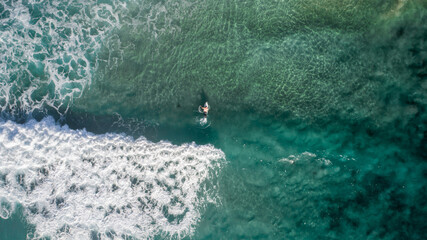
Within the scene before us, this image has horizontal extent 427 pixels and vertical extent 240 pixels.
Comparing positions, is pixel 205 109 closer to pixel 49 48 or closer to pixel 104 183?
pixel 104 183

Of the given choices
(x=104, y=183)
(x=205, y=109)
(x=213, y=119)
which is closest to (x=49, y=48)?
(x=104, y=183)

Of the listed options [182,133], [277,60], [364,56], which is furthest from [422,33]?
[182,133]

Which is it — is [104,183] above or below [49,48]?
below

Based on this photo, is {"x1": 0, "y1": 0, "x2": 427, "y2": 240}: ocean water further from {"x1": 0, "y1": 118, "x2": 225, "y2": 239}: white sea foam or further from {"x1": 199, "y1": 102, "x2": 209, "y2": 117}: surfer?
{"x1": 199, "y1": 102, "x2": 209, "y2": 117}: surfer

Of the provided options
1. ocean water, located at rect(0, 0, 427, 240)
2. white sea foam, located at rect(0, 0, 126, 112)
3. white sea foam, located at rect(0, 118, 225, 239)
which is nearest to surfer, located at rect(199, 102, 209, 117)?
ocean water, located at rect(0, 0, 427, 240)

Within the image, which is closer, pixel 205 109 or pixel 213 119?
pixel 205 109

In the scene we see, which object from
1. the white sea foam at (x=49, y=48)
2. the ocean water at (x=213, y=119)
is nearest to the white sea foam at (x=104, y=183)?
the ocean water at (x=213, y=119)

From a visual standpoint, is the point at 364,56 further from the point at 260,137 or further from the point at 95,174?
the point at 95,174

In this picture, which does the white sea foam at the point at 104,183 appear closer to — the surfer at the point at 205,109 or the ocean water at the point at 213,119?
the ocean water at the point at 213,119
